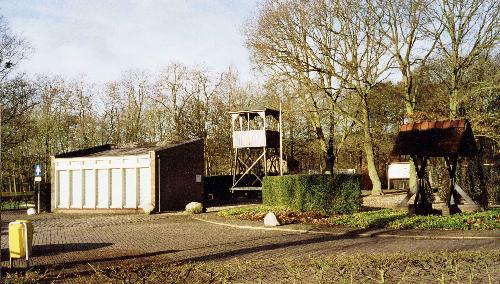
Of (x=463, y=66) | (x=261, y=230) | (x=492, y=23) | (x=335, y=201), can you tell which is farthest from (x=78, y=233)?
(x=492, y=23)

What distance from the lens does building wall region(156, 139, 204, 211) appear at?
91.2 feet

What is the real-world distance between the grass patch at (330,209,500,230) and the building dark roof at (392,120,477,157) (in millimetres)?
2379

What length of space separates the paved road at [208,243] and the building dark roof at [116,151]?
927cm

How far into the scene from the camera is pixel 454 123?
61.2 ft

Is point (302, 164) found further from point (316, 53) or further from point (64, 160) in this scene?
point (64, 160)

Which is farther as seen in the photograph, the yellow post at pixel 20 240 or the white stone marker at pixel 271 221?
the white stone marker at pixel 271 221

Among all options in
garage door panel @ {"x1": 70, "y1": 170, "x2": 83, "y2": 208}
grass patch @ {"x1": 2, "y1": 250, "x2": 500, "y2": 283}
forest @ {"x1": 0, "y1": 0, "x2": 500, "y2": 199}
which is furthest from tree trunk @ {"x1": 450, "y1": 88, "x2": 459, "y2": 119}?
garage door panel @ {"x1": 70, "y1": 170, "x2": 83, "y2": 208}

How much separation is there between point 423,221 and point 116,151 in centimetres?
1981

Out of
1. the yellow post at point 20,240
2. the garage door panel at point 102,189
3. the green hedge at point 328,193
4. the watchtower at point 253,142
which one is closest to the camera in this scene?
the yellow post at point 20,240

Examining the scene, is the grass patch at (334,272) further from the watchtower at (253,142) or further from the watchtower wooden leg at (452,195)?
the watchtower at (253,142)

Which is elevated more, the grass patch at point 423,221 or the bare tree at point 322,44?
the bare tree at point 322,44

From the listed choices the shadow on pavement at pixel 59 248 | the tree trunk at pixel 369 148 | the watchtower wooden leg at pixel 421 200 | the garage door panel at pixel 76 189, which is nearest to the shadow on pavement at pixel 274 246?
the watchtower wooden leg at pixel 421 200

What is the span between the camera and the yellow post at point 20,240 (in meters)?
10.4

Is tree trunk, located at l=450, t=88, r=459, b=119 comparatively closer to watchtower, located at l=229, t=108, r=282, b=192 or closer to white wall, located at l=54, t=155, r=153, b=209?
watchtower, located at l=229, t=108, r=282, b=192
